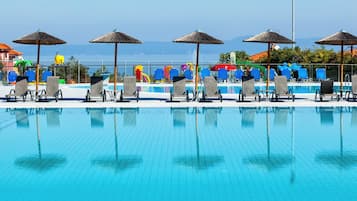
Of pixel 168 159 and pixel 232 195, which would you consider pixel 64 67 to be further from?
pixel 232 195

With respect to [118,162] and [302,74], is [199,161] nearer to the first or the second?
[118,162]

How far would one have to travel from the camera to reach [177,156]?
25.2 feet

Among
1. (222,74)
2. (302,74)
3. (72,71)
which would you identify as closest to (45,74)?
(72,71)

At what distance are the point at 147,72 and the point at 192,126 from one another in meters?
14.5

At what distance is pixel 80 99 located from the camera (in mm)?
15422

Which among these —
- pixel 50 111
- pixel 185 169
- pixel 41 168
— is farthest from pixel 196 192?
pixel 50 111

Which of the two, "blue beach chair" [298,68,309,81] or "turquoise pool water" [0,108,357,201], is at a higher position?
"blue beach chair" [298,68,309,81]

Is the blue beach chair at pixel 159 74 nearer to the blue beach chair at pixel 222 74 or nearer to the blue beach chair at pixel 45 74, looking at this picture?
the blue beach chair at pixel 222 74

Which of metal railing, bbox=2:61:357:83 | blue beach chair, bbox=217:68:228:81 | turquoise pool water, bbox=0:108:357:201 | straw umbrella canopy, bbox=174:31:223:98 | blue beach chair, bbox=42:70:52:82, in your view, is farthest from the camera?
metal railing, bbox=2:61:357:83

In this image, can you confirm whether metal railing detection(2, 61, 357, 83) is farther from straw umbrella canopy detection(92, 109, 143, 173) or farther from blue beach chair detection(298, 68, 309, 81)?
straw umbrella canopy detection(92, 109, 143, 173)

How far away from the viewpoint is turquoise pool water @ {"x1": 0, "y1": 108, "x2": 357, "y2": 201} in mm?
5820

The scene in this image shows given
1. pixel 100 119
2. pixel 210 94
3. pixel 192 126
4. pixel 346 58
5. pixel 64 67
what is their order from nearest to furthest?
pixel 192 126, pixel 100 119, pixel 210 94, pixel 64 67, pixel 346 58

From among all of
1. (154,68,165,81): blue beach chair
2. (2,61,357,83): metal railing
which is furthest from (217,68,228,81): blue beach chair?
(154,68,165,81): blue beach chair

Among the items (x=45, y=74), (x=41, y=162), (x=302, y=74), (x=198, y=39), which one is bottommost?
(x=41, y=162)
